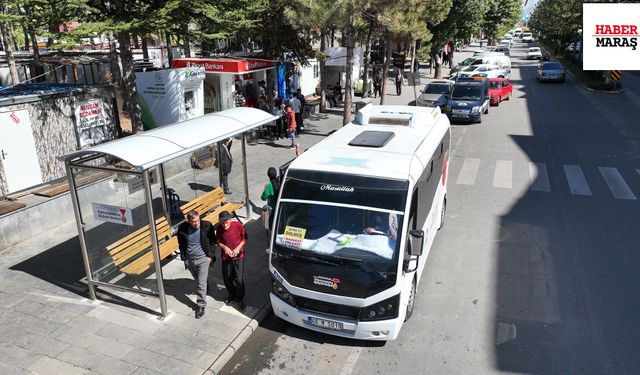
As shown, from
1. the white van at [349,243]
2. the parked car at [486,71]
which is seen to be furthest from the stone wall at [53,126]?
the parked car at [486,71]

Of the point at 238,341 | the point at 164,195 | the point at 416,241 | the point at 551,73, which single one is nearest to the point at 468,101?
the point at 164,195

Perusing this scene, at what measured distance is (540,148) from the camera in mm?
17594

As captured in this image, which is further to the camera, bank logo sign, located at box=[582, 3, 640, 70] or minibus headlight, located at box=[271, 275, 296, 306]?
bank logo sign, located at box=[582, 3, 640, 70]

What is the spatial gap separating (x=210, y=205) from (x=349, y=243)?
4847 mm

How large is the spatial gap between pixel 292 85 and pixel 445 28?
1538 centimetres

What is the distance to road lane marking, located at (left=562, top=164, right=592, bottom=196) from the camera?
13031 mm

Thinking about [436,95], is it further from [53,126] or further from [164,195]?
[164,195]

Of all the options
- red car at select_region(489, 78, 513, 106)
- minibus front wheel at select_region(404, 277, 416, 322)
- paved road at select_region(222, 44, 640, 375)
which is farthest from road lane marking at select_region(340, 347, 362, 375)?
red car at select_region(489, 78, 513, 106)

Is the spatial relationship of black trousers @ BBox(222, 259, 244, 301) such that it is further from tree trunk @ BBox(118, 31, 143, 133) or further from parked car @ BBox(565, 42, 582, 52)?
parked car @ BBox(565, 42, 582, 52)

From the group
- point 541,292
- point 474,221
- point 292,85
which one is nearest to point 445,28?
point 292,85

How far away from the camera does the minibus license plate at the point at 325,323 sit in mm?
6488

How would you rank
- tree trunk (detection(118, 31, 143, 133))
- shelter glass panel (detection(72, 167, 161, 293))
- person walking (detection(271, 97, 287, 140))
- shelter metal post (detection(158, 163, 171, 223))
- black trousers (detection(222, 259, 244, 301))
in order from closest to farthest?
shelter glass panel (detection(72, 167, 161, 293)), black trousers (detection(222, 259, 244, 301)), shelter metal post (detection(158, 163, 171, 223)), tree trunk (detection(118, 31, 143, 133)), person walking (detection(271, 97, 287, 140))

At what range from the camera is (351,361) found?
21.3ft

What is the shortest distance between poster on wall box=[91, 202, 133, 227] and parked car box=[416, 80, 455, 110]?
18.9 metres
